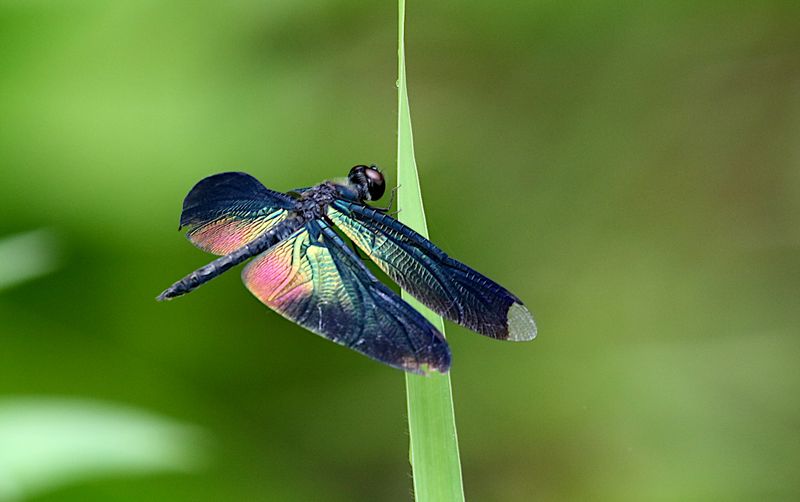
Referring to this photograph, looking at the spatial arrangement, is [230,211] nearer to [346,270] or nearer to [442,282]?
[346,270]

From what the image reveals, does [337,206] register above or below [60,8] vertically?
below

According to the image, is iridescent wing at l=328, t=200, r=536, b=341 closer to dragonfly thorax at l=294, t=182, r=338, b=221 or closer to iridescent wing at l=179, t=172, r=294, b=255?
dragonfly thorax at l=294, t=182, r=338, b=221

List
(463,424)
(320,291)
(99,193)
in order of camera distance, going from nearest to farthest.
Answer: (320,291) < (99,193) < (463,424)

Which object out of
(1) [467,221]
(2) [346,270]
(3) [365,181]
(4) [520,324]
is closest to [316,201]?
(3) [365,181]

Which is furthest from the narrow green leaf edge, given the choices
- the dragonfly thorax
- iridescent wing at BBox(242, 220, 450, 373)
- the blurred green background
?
the blurred green background

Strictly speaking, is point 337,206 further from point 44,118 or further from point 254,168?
point 44,118

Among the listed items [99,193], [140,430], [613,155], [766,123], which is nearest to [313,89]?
[99,193]
